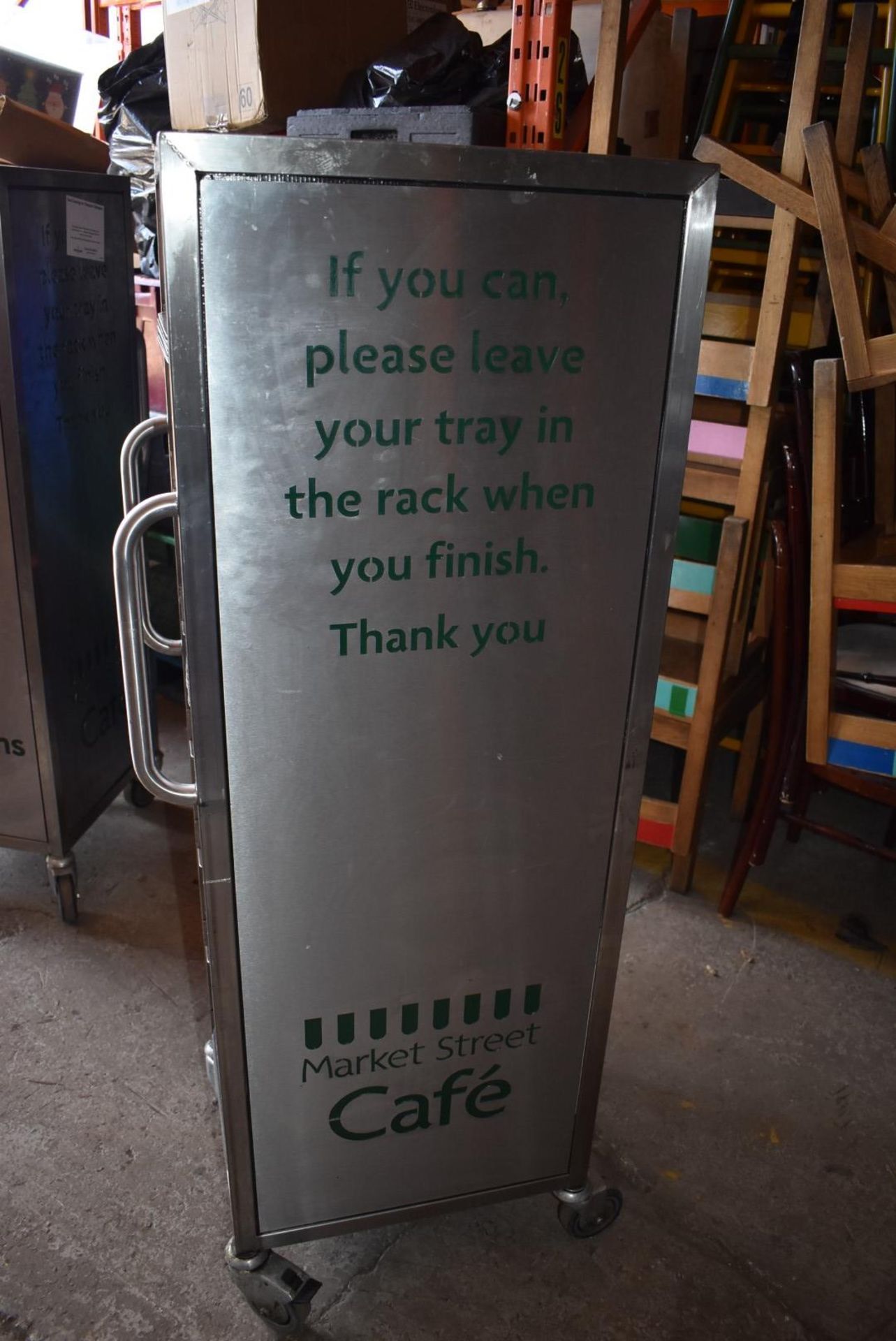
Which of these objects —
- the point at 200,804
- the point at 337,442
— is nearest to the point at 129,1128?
the point at 200,804

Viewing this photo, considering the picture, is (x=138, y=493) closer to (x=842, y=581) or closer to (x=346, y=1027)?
(x=346, y=1027)

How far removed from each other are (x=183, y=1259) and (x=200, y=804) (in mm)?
794

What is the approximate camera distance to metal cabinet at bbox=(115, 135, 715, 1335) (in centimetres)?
94

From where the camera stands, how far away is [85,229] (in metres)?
1.96

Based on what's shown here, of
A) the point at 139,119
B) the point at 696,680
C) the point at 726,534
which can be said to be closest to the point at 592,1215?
the point at 696,680

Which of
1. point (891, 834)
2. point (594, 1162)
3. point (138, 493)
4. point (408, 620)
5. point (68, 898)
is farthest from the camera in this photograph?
point (891, 834)

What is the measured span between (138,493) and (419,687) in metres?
0.59

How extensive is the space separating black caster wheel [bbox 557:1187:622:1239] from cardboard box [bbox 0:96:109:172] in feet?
6.27

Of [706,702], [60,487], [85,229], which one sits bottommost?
[706,702]

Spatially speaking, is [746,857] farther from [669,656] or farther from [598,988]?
[598,988]

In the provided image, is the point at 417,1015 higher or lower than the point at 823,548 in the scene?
lower

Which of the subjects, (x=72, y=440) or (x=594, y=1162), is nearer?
(x=594, y=1162)

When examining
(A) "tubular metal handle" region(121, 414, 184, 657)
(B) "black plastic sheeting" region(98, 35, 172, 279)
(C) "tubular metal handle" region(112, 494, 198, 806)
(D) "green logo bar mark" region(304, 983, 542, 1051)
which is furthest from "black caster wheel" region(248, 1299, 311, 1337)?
(B) "black plastic sheeting" region(98, 35, 172, 279)

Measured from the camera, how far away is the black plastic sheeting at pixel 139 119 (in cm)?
258
